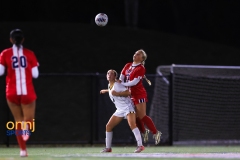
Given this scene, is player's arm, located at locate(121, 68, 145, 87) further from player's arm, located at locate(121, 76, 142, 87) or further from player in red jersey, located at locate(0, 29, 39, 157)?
player in red jersey, located at locate(0, 29, 39, 157)

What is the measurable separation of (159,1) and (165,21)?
1.18 m

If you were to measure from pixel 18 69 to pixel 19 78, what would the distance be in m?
0.16

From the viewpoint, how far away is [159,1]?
4159cm

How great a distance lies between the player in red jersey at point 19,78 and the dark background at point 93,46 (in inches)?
310

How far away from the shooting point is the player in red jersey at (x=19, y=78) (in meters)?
13.7

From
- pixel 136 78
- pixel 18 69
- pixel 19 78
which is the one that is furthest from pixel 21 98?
pixel 136 78

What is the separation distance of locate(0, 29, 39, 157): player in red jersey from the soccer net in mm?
9510

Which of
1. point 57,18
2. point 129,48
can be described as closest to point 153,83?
point 129,48

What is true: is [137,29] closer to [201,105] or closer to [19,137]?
[201,105]

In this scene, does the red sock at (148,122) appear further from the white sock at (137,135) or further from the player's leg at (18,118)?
the player's leg at (18,118)

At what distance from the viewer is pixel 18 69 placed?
540 inches

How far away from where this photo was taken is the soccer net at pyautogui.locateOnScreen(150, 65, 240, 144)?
77.4 ft

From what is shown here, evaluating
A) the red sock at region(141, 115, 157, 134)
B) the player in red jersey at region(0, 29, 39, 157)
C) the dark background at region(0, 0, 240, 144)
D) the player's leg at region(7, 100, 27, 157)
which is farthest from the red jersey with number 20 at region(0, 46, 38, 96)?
the dark background at region(0, 0, 240, 144)

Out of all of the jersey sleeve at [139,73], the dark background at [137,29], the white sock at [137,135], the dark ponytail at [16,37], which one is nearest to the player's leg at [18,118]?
the dark ponytail at [16,37]
